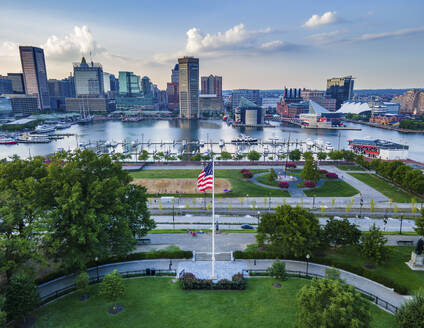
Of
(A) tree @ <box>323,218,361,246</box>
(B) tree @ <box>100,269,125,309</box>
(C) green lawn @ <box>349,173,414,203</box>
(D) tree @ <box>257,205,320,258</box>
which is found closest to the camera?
(B) tree @ <box>100,269,125,309</box>

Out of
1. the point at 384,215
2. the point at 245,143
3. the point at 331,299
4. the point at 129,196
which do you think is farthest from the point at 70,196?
the point at 245,143

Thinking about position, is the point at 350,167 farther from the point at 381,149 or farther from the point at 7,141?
the point at 7,141

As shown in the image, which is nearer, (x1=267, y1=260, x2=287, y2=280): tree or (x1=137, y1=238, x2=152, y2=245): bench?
(x1=267, y1=260, x2=287, y2=280): tree

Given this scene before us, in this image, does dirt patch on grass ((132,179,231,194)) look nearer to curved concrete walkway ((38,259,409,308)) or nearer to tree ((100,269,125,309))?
curved concrete walkway ((38,259,409,308))

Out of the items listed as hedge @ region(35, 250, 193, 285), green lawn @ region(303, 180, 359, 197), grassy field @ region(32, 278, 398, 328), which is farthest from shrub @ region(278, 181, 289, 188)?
grassy field @ region(32, 278, 398, 328)

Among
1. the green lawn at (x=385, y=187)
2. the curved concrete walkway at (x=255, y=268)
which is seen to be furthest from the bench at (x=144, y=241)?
the green lawn at (x=385, y=187)

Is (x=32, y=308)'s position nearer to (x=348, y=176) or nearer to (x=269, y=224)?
(x=269, y=224)

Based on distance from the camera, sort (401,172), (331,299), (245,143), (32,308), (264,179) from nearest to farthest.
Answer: (331,299) < (32,308) < (401,172) < (264,179) < (245,143)
